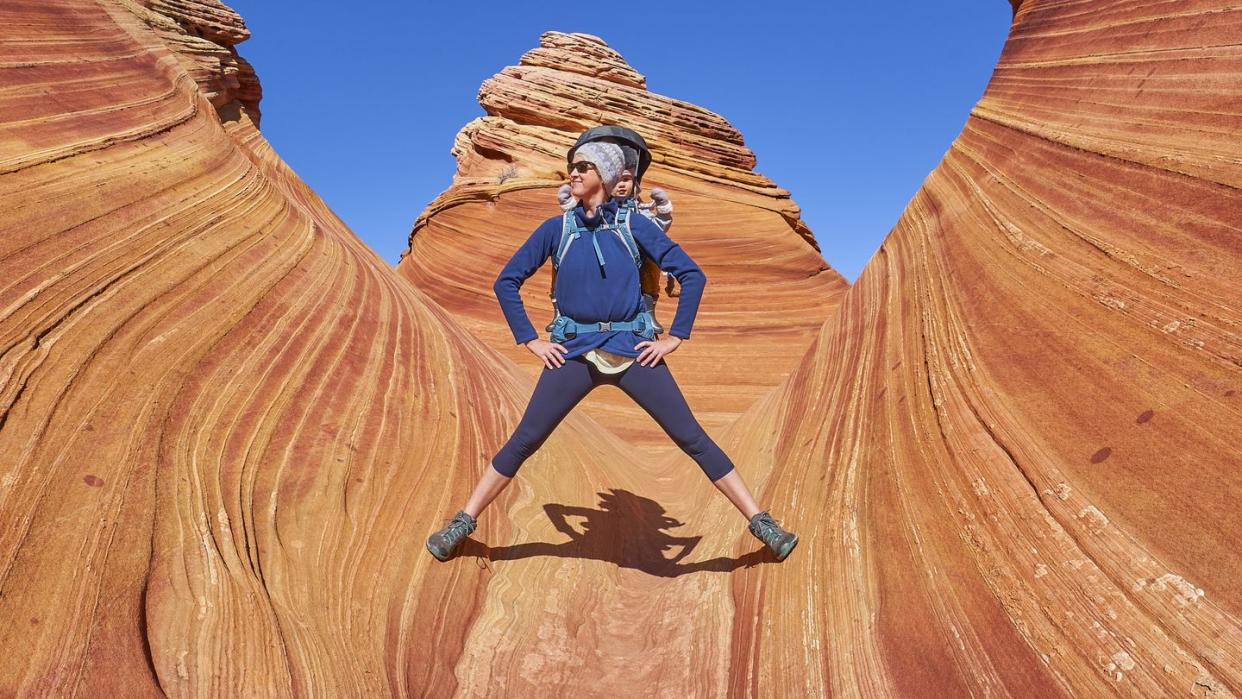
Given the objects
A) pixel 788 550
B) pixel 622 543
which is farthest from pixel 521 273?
pixel 622 543

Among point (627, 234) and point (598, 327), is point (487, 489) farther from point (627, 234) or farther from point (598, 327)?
point (627, 234)

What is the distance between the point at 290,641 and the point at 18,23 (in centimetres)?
409

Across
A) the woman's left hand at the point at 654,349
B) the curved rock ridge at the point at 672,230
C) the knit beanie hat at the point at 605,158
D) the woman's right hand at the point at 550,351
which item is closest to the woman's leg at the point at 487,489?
the woman's right hand at the point at 550,351

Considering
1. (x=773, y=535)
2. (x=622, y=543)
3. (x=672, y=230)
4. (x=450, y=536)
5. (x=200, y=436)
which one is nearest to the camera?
(x=200, y=436)

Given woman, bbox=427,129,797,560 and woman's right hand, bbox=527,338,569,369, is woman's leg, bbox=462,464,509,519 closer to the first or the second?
woman, bbox=427,129,797,560

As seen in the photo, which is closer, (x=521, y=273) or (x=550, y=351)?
(x=550, y=351)

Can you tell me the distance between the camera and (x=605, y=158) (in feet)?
12.0

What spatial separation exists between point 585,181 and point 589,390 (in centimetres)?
99

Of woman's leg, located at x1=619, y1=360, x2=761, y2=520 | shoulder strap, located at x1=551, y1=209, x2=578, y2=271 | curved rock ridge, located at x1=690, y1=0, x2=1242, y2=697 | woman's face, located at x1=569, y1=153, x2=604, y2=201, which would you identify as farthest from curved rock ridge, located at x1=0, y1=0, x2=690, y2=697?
woman's face, located at x1=569, y1=153, x2=604, y2=201

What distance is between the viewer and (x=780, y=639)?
3246 mm

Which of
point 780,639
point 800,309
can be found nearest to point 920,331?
point 780,639

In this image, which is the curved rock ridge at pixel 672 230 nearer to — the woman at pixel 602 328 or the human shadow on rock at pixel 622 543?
the human shadow on rock at pixel 622 543

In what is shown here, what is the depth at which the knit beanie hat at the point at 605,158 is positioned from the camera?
3.63 m

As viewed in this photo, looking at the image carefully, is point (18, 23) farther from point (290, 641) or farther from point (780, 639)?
point (780, 639)
